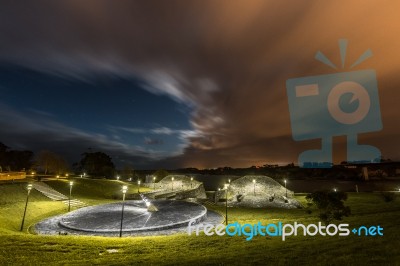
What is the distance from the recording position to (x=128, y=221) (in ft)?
90.1

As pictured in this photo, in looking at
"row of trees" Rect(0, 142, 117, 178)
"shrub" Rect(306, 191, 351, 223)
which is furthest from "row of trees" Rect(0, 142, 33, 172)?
"shrub" Rect(306, 191, 351, 223)

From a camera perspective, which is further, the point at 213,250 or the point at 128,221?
the point at 128,221

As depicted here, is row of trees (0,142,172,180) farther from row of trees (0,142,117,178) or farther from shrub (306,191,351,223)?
shrub (306,191,351,223)

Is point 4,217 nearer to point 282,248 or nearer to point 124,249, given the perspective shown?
point 124,249

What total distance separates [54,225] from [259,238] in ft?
71.1

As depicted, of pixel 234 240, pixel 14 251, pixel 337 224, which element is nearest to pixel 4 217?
pixel 14 251

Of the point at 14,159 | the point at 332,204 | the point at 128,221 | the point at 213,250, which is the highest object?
the point at 14,159

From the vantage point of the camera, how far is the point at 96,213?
3133 cm

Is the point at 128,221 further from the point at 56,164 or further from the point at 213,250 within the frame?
the point at 56,164

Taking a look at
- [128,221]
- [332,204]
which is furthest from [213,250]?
[128,221]

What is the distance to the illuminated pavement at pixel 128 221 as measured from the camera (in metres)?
24.8

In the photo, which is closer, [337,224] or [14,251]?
[14,251]

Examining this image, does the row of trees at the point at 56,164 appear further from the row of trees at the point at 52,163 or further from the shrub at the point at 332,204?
the shrub at the point at 332,204

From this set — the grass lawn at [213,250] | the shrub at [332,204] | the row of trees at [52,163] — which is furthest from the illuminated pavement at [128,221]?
the row of trees at [52,163]
